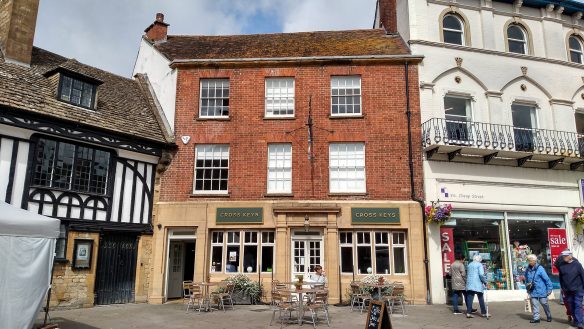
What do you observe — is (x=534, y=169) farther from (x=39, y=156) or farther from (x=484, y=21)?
(x=39, y=156)

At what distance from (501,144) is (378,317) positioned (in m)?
10.9

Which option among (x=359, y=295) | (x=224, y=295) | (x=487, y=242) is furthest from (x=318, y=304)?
(x=487, y=242)

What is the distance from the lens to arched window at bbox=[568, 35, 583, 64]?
18.5 meters

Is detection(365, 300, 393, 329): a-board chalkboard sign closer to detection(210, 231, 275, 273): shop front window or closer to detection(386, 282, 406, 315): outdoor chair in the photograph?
detection(386, 282, 406, 315): outdoor chair

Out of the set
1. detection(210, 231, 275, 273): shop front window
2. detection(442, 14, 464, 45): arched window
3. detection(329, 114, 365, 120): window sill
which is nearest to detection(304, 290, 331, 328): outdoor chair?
detection(210, 231, 275, 273): shop front window

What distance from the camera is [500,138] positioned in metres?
16.2

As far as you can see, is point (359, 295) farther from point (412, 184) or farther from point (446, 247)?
point (412, 184)

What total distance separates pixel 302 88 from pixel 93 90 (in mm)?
7519

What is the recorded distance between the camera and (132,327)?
10664 mm

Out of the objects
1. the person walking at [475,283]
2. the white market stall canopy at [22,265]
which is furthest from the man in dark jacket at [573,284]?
the white market stall canopy at [22,265]

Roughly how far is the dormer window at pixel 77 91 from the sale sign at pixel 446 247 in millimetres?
12994

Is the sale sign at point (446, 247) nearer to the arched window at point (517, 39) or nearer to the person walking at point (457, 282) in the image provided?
the person walking at point (457, 282)

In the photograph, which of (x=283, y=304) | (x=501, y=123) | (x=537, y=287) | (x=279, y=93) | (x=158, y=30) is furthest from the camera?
(x=158, y=30)

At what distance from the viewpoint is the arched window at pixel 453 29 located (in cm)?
1738
